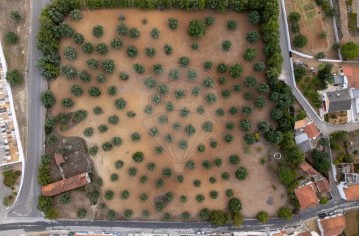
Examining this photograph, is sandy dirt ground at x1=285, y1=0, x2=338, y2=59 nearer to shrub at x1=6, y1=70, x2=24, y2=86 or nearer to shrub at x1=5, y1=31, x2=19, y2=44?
shrub at x1=5, y1=31, x2=19, y2=44

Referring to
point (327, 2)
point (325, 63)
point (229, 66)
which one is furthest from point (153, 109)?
point (327, 2)

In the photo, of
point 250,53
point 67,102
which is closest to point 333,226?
point 250,53

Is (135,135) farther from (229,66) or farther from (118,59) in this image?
(229,66)

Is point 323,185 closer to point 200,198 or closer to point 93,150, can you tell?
point 200,198

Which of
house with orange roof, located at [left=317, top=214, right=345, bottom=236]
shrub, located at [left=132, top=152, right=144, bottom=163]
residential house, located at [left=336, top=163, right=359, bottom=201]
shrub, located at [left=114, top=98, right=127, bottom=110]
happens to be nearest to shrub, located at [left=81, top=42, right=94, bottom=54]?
shrub, located at [left=114, top=98, right=127, bottom=110]

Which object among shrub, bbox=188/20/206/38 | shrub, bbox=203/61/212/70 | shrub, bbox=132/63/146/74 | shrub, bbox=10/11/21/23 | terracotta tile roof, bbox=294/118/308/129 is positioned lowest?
terracotta tile roof, bbox=294/118/308/129

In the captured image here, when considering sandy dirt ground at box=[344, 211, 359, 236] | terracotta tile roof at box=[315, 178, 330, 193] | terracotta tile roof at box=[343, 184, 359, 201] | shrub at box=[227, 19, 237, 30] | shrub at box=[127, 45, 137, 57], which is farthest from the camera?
sandy dirt ground at box=[344, 211, 359, 236]

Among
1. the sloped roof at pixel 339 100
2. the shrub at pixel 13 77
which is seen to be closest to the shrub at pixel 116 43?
the shrub at pixel 13 77
